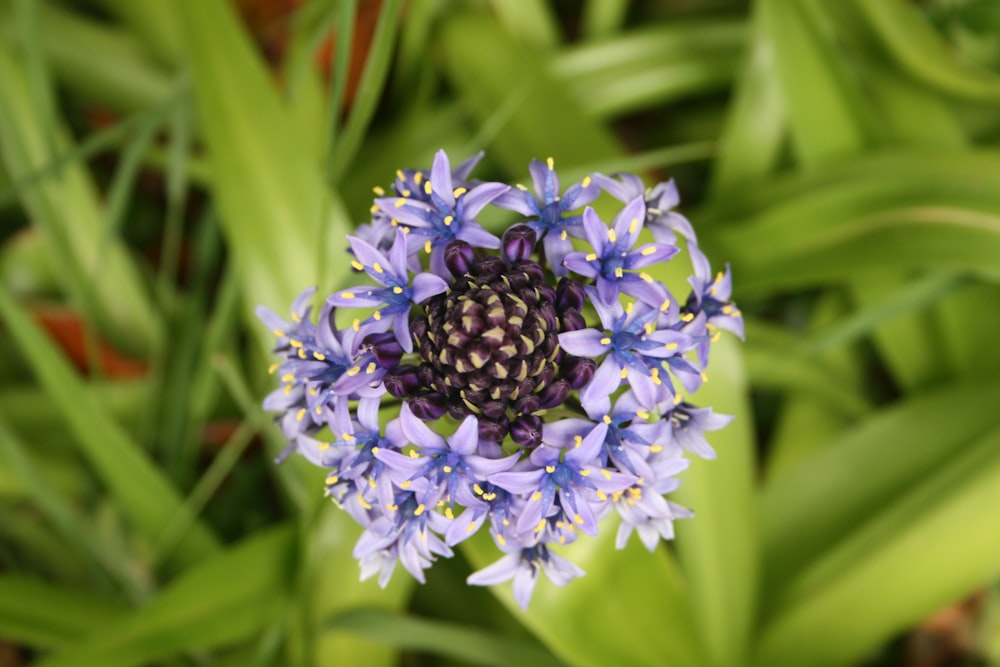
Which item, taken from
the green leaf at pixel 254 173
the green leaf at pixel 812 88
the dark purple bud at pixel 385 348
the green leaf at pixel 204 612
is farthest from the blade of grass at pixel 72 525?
the green leaf at pixel 812 88

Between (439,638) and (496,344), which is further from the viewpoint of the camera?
(439,638)

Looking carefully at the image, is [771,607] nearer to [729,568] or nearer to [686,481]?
[729,568]

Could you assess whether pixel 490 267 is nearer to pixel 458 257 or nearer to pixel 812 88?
pixel 458 257

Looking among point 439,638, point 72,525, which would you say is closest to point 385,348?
point 439,638

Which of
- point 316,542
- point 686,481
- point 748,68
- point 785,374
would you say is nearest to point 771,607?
point 686,481

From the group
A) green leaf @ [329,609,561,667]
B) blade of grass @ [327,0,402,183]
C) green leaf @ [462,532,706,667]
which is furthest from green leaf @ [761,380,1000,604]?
blade of grass @ [327,0,402,183]

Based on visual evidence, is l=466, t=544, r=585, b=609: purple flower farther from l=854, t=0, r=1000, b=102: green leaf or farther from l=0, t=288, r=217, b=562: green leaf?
l=854, t=0, r=1000, b=102: green leaf

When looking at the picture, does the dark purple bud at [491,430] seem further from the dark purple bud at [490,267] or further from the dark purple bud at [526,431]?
the dark purple bud at [490,267]

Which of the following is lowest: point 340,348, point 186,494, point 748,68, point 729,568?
point 729,568
